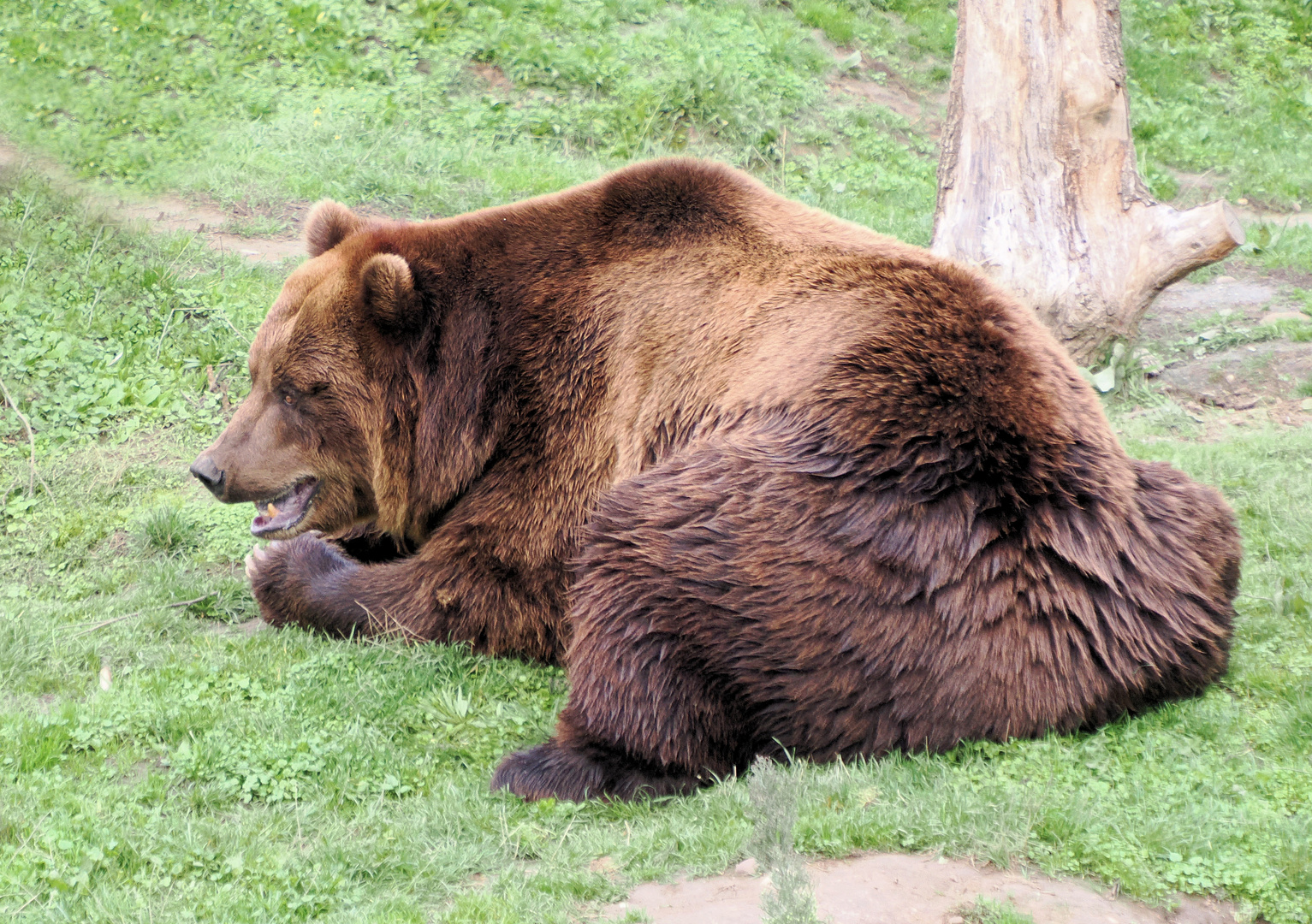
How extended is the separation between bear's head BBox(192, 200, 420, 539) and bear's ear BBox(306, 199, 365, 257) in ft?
0.78

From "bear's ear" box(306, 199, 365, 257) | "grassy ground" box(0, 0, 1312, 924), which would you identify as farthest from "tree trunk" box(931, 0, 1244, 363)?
"bear's ear" box(306, 199, 365, 257)

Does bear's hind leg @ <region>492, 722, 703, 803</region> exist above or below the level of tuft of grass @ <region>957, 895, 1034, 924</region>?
below

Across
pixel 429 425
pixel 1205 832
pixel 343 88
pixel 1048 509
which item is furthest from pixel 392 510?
pixel 343 88

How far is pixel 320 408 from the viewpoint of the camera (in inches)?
192

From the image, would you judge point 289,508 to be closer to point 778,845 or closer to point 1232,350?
point 778,845

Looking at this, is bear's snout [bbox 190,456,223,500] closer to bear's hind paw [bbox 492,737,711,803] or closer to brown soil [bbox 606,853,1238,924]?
bear's hind paw [bbox 492,737,711,803]

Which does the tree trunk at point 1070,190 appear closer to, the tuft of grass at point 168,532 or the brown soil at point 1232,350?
the brown soil at point 1232,350

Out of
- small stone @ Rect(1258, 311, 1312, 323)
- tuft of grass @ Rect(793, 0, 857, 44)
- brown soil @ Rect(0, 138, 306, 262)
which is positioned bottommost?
brown soil @ Rect(0, 138, 306, 262)

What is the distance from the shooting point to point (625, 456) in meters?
4.54

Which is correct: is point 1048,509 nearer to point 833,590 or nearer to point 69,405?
point 833,590

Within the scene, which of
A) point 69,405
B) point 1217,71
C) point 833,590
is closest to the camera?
point 833,590

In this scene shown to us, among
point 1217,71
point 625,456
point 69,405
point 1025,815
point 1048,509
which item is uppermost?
point 1217,71

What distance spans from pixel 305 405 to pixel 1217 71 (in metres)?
13.1

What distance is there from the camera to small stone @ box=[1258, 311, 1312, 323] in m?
8.63
